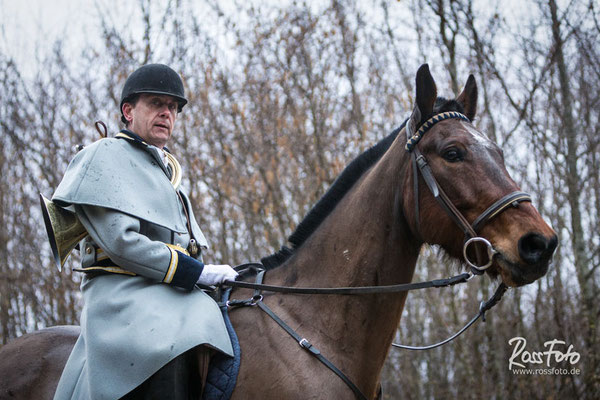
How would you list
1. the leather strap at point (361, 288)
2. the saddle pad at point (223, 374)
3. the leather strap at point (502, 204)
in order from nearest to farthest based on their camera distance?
the leather strap at point (502, 204)
the saddle pad at point (223, 374)
the leather strap at point (361, 288)

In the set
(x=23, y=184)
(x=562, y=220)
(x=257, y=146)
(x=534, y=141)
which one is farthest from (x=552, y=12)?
(x=23, y=184)

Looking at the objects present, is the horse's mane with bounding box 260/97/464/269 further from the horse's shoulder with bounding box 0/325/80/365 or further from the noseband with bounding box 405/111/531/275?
the horse's shoulder with bounding box 0/325/80/365

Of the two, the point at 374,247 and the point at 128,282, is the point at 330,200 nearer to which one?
the point at 374,247

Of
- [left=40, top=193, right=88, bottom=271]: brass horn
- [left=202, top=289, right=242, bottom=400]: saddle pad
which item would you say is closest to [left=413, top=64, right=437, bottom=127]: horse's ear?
[left=202, top=289, right=242, bottom=400]: saddle pad

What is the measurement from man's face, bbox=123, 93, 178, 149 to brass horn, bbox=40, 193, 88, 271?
66cm

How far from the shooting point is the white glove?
3.06m

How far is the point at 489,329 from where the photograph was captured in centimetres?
794

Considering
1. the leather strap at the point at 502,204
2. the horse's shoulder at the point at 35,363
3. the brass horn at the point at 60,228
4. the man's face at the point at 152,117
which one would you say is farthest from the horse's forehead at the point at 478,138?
the horse's shoulder at the point at 35,363

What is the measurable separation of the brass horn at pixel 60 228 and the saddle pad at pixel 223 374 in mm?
982

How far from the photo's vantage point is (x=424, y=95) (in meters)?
3.03

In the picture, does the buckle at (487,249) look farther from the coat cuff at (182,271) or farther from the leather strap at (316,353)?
the coat cuff at (182,271)

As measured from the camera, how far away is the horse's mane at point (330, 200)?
10.7 ft

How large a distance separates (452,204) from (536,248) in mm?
460

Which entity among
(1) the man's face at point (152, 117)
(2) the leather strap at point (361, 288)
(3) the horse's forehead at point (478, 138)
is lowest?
(2) the leather strap at point (361, 288)
